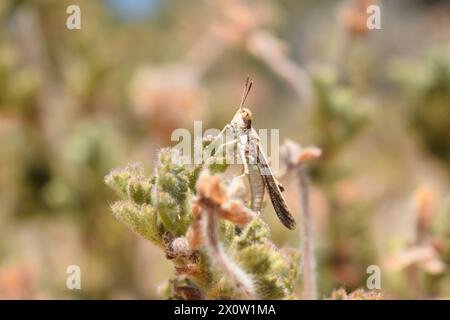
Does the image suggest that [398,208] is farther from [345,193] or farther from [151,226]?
[151,226]

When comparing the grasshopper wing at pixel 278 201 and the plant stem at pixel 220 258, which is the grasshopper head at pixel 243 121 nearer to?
the grasshopper wing at pixel 278 201

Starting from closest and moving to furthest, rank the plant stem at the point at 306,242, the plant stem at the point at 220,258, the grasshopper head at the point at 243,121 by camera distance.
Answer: the plant stem at the point at 220,258, the plant stem at the point at 306,242, the grasshopper head at the point at 243,121

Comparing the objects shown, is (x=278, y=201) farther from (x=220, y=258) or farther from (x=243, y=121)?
(x=220, y=258)

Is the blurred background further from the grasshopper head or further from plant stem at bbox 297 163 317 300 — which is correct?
the grasshopper head

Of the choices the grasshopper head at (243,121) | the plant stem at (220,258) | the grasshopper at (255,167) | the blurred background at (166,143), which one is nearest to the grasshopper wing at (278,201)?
the grasshopper at (255,167)
